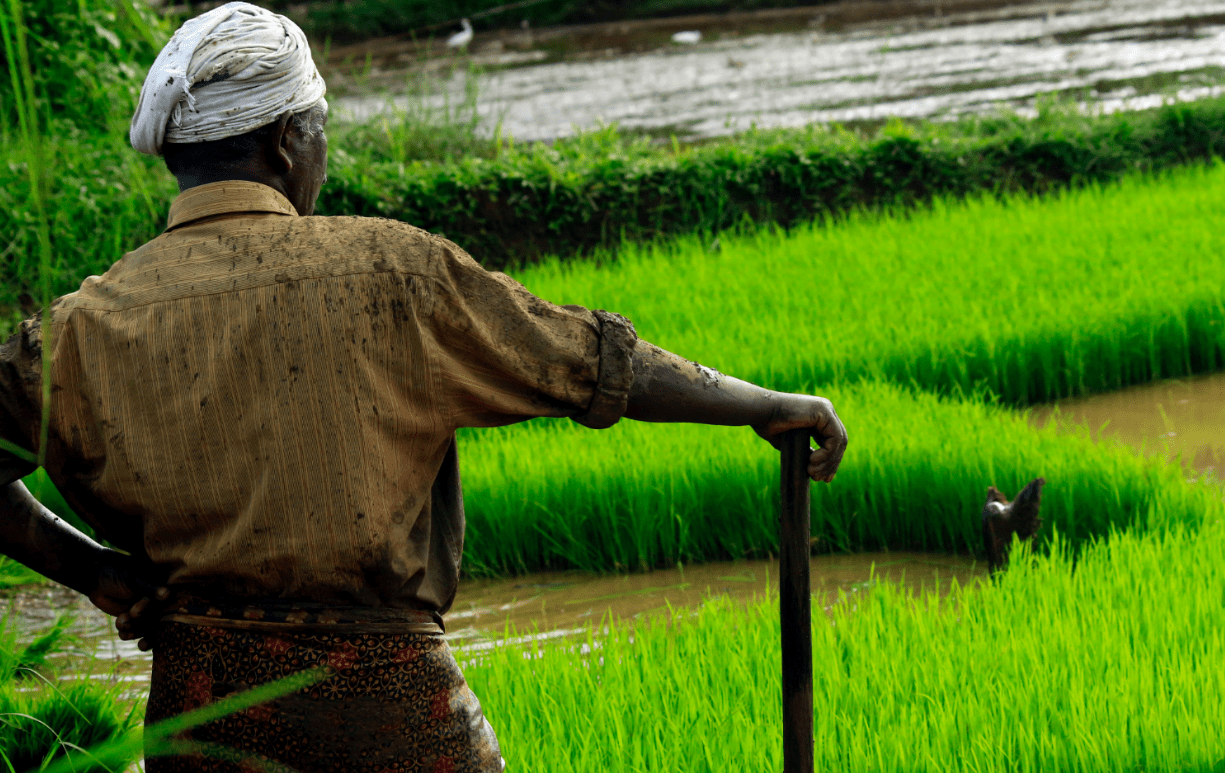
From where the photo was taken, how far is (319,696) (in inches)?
57.8

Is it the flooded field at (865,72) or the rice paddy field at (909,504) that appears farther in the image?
the flooded field at (865,72)

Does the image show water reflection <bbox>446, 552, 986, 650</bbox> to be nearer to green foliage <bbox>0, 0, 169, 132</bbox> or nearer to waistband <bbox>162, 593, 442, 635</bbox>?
waistband <bbox>162, 593, 442, 635</bbox>

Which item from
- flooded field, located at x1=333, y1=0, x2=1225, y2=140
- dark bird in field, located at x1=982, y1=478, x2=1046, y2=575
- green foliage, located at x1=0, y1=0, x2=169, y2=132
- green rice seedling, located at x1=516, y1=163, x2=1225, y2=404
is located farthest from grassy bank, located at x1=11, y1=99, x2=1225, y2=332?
dark bird in field, located at x1=982, y1=478, x2=1046, y2=575

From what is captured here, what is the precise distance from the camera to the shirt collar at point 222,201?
1.50 metres

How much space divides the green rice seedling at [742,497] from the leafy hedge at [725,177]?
2.79m

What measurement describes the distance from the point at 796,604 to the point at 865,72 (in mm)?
11464

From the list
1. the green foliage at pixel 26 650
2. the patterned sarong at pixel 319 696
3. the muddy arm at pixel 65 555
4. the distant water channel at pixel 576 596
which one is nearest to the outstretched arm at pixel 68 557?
the muddy arm at pixel 65 555

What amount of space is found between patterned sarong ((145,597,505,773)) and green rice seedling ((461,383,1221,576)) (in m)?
2.25

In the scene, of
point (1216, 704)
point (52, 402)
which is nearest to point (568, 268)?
point (1216, 704)

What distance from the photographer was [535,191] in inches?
258

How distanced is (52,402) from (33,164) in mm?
793

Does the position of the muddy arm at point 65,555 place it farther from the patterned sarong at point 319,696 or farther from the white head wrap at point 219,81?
the white head wrap at point 219,81

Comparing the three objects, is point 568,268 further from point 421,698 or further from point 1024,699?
point 421,698

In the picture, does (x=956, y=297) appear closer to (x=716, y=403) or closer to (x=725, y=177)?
(x=725, y=177)
